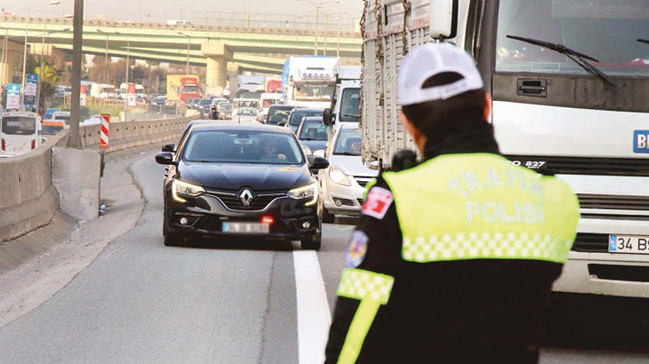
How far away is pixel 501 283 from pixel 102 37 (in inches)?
4947

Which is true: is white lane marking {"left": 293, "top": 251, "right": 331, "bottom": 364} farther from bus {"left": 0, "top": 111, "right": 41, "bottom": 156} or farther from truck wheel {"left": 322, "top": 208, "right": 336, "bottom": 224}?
bus {"left": 0, "top": 111, "right": 41, "bottom": 156}

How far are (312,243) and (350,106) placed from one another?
1190cm

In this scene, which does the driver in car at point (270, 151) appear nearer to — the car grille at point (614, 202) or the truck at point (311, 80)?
the car grille at point (614, 202)

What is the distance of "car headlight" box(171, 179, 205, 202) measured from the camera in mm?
14617

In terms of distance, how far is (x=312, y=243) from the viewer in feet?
49.1

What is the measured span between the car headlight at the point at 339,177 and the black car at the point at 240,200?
354 cm

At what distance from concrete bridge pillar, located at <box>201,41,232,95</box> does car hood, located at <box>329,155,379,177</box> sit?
4227 inches

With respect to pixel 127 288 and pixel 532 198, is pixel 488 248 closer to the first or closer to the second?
pixel 532 198

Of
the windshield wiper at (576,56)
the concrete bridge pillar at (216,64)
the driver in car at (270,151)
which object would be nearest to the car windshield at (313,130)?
the driver in car at (270,151)

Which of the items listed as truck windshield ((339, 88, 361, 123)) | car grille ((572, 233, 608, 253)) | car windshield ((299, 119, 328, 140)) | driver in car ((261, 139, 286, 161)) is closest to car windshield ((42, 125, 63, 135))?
car windshield ((299, 119, 328, 140))

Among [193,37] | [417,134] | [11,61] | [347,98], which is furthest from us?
[11,61]

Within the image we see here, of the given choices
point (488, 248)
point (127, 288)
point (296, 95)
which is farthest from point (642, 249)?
point (296, 95)

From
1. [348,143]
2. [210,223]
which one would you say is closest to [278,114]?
[348,143]

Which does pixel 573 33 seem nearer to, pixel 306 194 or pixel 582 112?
pixel 582 112
